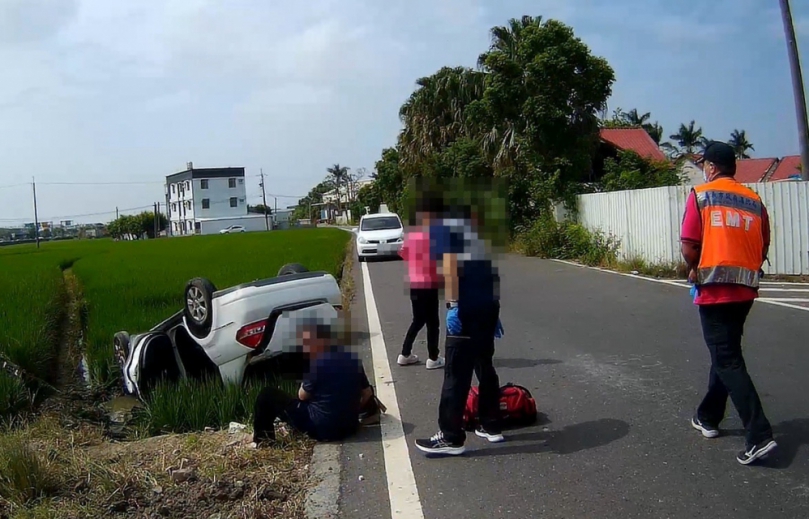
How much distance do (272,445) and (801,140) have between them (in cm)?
1354

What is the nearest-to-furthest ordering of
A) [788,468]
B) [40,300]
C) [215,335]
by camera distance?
[788,468] < [215,335] < [40,300]

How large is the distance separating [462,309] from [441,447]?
940 mm

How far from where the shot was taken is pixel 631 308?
433 inches

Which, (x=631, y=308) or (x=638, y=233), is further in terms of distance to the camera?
(x=638, y=233)

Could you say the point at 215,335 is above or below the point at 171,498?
above

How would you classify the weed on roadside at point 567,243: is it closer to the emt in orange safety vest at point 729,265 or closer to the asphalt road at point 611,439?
the asphalt road at point 611,439

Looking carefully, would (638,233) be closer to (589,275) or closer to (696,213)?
(589,275)

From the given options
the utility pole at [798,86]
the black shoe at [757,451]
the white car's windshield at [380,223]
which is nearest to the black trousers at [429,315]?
the black shoe at [757,451]

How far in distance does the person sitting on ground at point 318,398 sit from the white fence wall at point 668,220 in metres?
10.6

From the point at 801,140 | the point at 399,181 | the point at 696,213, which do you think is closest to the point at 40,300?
the point at 696,213

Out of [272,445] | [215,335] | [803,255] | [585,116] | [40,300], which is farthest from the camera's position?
[585,116]

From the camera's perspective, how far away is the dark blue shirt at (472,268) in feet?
15.6

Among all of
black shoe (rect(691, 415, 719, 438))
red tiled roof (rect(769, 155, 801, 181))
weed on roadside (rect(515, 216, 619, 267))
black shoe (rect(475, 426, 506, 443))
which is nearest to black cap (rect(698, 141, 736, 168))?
black shoe (rect(691, 415, 719, 438))

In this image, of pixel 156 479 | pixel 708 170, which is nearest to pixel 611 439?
pixel 708 170
